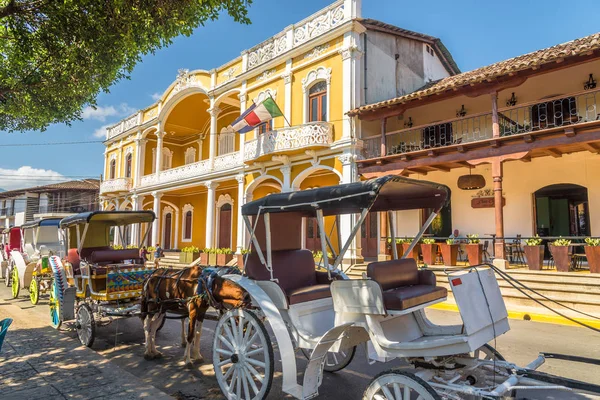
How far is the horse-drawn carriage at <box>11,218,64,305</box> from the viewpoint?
32.0 feet

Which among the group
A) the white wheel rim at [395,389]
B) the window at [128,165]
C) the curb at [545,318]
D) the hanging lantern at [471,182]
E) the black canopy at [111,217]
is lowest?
the curb at [545,318]

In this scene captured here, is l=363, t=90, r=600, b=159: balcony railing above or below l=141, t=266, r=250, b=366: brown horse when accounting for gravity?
above

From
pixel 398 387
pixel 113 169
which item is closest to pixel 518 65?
pixel 398 387

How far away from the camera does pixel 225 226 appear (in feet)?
76.1

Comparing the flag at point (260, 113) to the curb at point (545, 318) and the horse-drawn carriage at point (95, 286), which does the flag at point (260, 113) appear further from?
the curb at point (545, 318)

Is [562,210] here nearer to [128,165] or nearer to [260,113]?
[260,113]

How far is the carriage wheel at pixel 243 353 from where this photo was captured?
12.7 feet

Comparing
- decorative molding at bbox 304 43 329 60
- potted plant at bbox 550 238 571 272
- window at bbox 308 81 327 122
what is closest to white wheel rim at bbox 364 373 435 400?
potted plant at bbox 550 238 571 272

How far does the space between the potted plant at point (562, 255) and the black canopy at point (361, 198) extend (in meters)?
6.87

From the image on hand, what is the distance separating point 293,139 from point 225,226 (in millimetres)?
10081

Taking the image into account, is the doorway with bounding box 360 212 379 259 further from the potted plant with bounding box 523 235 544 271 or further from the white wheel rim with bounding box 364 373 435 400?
the white wheel rim with bounding box 364 373 435 400

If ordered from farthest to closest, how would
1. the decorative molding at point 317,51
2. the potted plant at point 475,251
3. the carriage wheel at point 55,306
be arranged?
the decorative molding at point 317,51
the potted plant at point 475,251
the carriage wheel at point 55,306

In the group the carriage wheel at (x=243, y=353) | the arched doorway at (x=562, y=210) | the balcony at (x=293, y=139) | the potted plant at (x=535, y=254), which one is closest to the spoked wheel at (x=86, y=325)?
the carriage wheel at (x=243, y=353)

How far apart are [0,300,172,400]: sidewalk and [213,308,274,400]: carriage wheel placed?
706 mm
